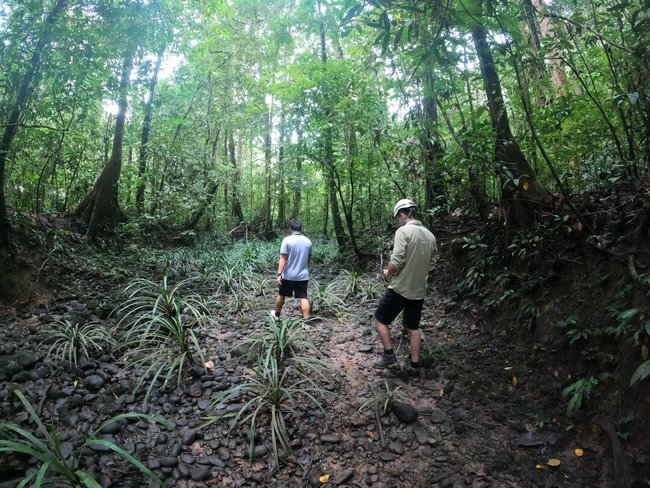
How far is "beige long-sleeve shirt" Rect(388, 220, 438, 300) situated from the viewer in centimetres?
429

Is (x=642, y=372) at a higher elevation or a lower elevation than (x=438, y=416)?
higher

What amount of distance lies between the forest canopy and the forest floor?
2223mm

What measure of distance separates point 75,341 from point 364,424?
3603 millimetres

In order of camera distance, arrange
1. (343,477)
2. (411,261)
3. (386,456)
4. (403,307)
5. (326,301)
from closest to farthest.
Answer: (343,477) < (386,456) < (411,261) < (403,307) < (326,301)

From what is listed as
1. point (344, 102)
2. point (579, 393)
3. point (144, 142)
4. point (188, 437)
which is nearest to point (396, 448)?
point (579, 393)

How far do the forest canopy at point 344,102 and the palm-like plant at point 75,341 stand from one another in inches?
84.3

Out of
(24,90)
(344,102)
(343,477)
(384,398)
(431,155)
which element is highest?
(344,102)

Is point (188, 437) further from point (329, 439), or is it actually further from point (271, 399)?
point (329, 439)

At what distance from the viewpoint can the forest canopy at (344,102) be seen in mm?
3949

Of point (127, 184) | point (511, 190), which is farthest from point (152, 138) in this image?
point (511, 190)

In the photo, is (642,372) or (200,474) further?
(200,474)

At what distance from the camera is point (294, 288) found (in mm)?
6031

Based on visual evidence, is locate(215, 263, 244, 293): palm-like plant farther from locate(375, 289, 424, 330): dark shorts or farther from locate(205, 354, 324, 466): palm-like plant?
locate(375, 289, 424, 330): dark shorts

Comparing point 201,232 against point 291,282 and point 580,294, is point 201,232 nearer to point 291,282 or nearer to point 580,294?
point 291,282
